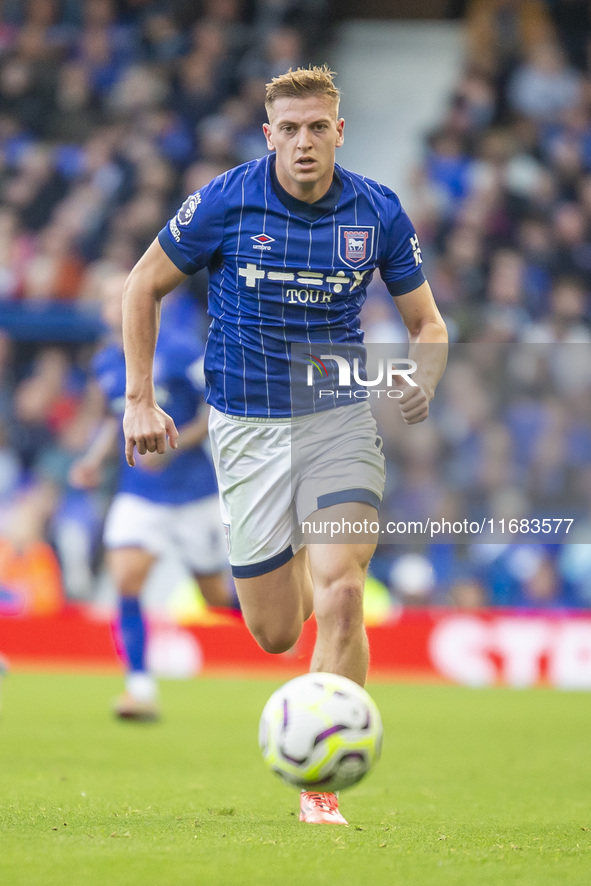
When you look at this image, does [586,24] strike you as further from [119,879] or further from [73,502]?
[119,879]

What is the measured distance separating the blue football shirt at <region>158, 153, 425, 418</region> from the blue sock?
332 centimetres

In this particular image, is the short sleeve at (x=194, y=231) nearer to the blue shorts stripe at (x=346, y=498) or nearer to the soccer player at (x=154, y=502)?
the blue shorts stripe at (x=346, y=498)

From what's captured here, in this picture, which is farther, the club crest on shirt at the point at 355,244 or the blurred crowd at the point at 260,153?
the blurred crowd at the point at 260,153

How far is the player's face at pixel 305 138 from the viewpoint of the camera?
4.36 m

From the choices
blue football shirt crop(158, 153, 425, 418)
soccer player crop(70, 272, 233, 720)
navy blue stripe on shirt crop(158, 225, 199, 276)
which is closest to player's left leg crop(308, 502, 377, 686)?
blue football shirt crop(158, 153, 425, 418)

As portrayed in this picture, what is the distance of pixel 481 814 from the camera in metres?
4.48

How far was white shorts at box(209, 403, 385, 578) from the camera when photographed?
14.5 ft

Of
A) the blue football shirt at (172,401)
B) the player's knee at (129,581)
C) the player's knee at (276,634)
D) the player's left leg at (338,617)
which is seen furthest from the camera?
the player's knee at (129,581)

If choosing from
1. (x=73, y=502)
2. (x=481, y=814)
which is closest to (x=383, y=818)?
(x=481, y=814)

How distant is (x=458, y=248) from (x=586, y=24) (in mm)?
4310

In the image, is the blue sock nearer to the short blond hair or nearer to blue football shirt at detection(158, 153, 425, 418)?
blue football shirt at detection(158, 153, 425, 418)

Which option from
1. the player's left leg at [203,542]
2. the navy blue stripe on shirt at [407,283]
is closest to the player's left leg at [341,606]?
the navy blue stripe on shirt at [407,283]

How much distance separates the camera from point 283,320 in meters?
4.53

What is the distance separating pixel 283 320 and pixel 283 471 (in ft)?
1.77
